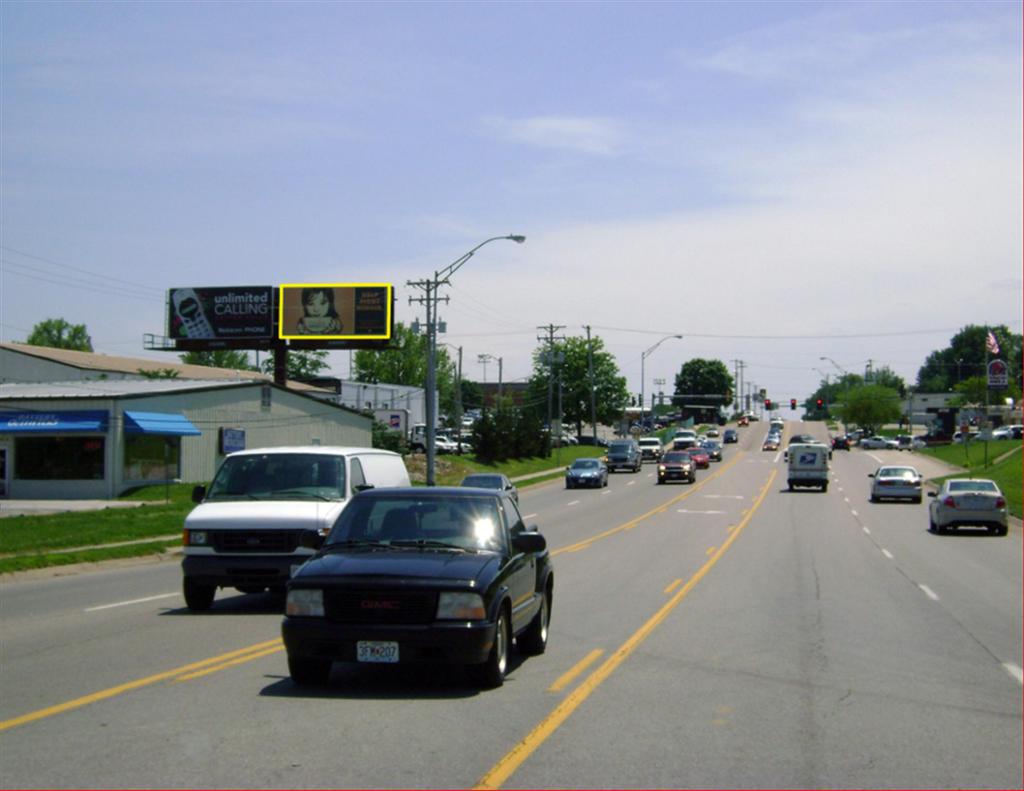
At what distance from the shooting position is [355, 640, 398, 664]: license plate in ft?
31.4

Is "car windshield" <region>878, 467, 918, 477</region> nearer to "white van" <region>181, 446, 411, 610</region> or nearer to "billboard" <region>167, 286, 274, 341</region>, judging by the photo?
"white van" <region>181, 446, 411, 610</region>

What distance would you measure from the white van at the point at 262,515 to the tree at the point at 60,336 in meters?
127

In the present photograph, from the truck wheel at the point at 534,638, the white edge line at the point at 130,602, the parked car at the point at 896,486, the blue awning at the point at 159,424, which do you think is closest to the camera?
the truck wheel at the point at 534,638

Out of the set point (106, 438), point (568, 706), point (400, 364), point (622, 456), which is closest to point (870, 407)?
point (400, 364)

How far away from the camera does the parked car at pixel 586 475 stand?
59062 millimetres

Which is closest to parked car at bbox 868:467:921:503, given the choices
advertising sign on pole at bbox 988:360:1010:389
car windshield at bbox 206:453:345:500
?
advertising sign on pole at bbox 988:360:1010:389

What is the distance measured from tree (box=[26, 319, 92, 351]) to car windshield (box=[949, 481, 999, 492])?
118115 millimetres

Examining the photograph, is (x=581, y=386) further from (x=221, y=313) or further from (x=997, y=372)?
(x=997, y=372)

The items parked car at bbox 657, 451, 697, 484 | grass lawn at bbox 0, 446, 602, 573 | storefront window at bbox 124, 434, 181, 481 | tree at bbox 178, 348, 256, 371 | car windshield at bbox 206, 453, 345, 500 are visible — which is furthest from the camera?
tree at bbox 178, 348, 256, 371

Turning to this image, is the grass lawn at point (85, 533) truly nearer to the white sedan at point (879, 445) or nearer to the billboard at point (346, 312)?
the billboard at point (346, 312)

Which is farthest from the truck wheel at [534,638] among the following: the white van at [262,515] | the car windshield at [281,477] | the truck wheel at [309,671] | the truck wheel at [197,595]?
the truck wheel at [197,595]

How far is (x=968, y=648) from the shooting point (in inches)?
516

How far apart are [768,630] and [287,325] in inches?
2449

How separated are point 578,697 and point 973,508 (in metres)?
25.8
